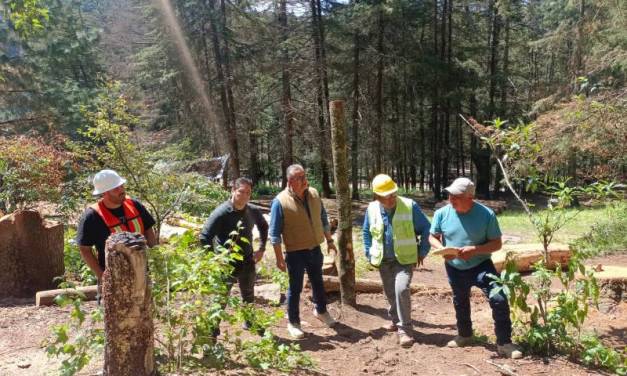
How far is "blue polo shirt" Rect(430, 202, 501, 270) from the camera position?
167 inches

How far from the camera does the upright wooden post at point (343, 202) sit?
18.5 feet

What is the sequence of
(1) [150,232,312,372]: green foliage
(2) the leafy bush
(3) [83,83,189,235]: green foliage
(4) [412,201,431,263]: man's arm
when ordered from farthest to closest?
(2) the leafy bush, (3) [83,83,189,235]: green foliage, (4) [412,201,431,263]: man's arm, (1) [150,232,312,372]: green foliage

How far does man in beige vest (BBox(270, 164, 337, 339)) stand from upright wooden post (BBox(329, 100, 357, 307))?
0.67 metres

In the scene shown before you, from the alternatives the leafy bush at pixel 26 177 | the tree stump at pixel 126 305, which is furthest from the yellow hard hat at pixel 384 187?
the leafy bush at pixel 26 177

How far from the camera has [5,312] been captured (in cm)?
594

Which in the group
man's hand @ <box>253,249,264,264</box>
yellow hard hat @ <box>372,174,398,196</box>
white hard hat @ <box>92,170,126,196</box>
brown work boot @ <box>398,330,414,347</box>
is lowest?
brown work boot @ <box>398,330,414,347</box>

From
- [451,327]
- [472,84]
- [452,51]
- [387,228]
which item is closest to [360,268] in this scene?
[451,327]

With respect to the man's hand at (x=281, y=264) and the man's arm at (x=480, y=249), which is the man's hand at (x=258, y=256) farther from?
the man's arm at (x=480, y=249)

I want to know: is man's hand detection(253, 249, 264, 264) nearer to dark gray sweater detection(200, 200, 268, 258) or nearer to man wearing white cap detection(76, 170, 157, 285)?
dark gray sweater detection(200, 200, 268, 258)

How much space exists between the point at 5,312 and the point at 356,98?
17533 mm

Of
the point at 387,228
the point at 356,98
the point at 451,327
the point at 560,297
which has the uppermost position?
the point at 356,98

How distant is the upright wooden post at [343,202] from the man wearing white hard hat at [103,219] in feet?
8.08

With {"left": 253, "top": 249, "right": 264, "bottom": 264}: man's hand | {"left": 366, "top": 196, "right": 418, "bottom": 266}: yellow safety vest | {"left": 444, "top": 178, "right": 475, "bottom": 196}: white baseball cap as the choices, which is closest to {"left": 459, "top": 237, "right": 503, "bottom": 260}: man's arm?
{"left": 444, "top": 178, "right": 475, "bottom": 196}: white baseball cap

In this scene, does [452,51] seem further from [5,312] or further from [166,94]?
[5,312]
